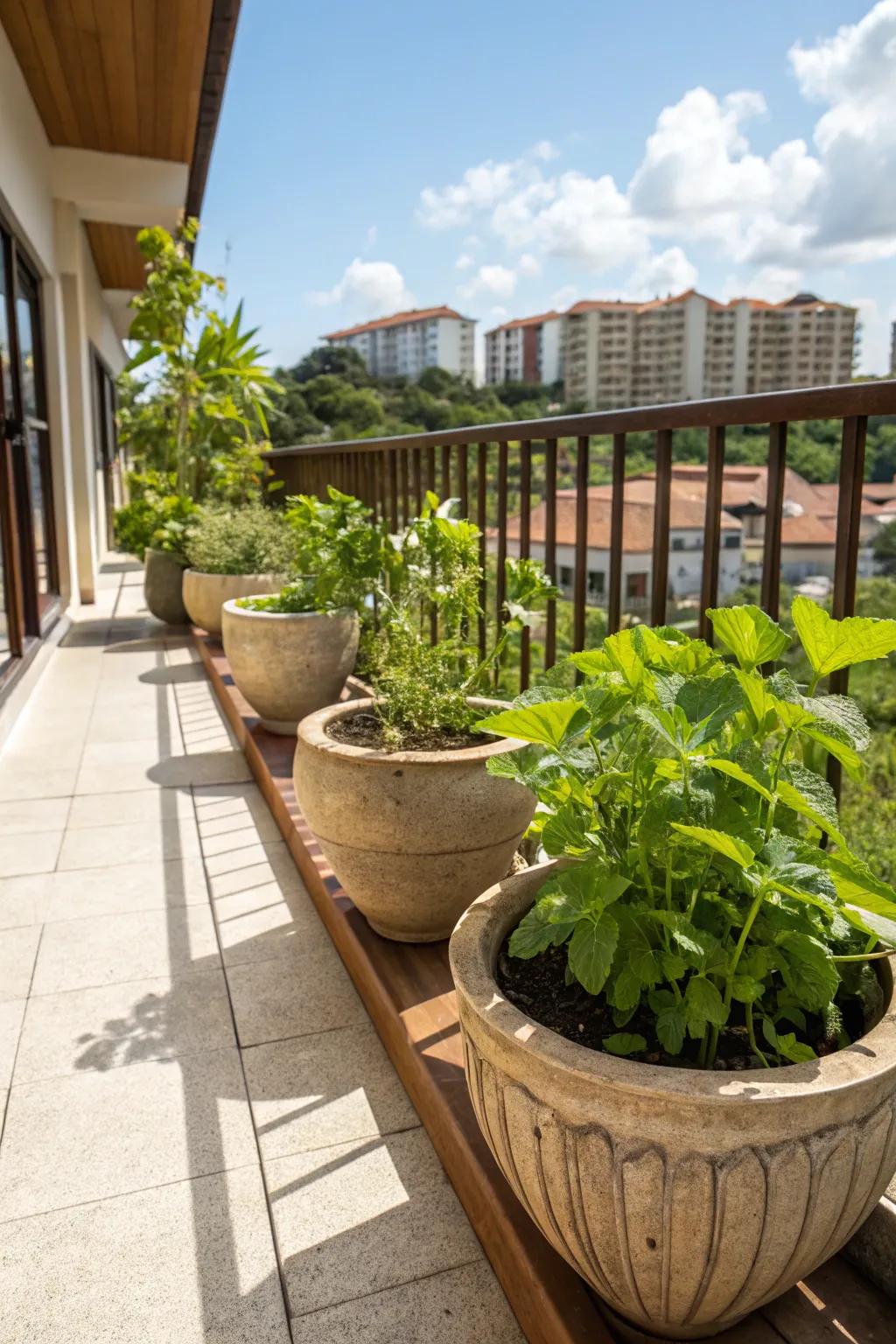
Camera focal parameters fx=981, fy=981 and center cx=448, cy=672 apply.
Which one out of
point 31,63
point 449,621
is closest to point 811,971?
point 449,621

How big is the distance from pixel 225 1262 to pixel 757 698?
1014 millimetres

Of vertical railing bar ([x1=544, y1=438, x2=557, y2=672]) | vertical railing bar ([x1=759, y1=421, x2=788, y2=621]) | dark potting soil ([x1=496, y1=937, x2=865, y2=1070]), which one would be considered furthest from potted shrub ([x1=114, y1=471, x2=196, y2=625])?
dark potting soil ([x1=496, y1=937, x2=865, y2=1070])

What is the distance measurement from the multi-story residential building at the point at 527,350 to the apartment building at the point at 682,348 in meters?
5.73

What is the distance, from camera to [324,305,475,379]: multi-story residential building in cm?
10225

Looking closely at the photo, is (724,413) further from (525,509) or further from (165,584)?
(165,584)

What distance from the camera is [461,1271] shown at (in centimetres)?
128

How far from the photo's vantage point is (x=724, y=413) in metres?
1.57

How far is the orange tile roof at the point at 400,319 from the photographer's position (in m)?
102

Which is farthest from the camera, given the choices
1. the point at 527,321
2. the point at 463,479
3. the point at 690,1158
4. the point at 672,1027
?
the point at 527,321

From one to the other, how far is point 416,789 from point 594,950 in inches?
32.4

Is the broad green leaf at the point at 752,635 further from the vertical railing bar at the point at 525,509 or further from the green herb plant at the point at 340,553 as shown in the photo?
the green herb plant at the point at 340,553

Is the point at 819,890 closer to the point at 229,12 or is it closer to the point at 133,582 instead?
the point at 229,12

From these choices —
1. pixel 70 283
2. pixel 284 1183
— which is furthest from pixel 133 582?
pixel 284 1183

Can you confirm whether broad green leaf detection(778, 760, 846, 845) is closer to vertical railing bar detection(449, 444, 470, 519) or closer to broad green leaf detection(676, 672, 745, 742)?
broad green leaf detection(676, 672, 745, 742)
